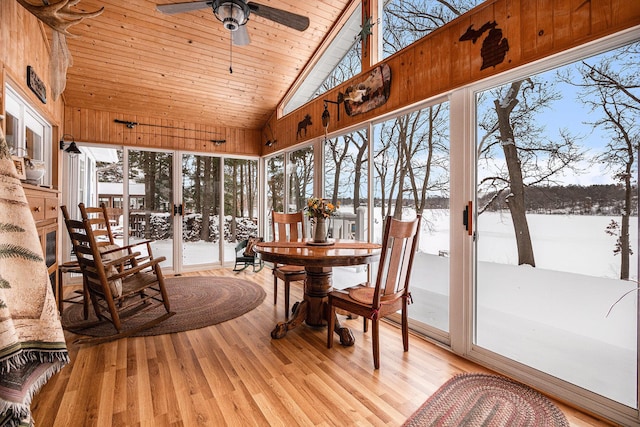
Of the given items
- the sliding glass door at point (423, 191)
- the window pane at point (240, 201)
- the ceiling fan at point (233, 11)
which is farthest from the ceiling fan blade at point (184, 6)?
the window pane at point (240, 201)

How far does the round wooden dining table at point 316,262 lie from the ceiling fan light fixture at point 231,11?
6.01 feet

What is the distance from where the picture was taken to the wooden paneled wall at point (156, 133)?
4.60m

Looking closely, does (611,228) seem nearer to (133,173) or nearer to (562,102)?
(562,102)

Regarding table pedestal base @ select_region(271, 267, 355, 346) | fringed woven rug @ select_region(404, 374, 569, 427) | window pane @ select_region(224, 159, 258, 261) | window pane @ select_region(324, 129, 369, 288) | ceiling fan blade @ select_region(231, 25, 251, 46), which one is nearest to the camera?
fringed woven rug @ select_region(404, 374, 569, 427)

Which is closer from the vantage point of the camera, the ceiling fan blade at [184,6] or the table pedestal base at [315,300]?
the ceiling fan blade at [184,6]

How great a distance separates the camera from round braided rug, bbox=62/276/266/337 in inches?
115

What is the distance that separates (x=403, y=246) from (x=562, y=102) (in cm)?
140

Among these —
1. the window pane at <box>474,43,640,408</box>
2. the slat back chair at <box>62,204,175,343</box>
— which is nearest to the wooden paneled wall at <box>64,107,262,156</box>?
the slat back chair at <box>62,204,175,343</box>

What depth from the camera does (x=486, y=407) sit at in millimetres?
1774

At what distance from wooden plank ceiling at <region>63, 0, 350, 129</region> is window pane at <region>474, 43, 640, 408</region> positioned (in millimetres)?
2729

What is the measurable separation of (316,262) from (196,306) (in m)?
2.02

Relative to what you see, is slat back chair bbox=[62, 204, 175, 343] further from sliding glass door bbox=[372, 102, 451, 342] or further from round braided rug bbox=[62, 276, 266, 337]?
sliding glass door bbox=[372, 102, 451, 342]

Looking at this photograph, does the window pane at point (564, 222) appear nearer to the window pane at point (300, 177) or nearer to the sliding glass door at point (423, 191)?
the sliding glass door at point (423, 191)

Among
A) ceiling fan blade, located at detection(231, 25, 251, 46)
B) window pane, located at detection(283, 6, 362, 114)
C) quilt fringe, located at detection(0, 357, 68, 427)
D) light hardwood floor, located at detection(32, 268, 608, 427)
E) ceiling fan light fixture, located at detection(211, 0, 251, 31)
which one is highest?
window pane, located at detection(283, 6, 362, 114)
